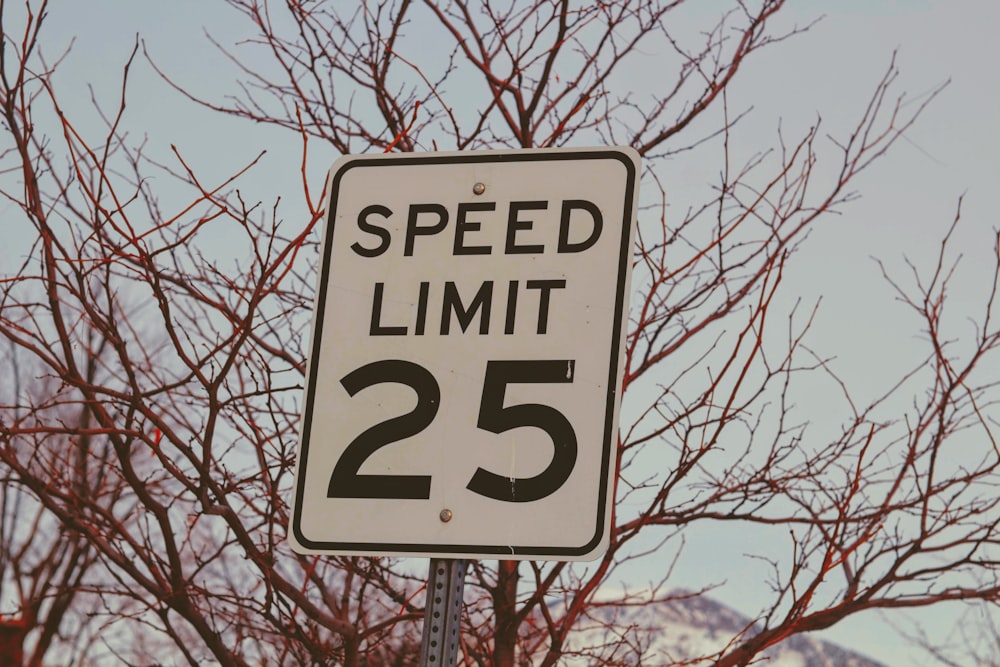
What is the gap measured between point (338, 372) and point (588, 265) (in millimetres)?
525

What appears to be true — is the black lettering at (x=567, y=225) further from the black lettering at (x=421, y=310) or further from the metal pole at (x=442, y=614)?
the metal pole at (x=442, y=614)

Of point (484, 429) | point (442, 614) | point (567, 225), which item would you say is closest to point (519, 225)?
point (567, 225)

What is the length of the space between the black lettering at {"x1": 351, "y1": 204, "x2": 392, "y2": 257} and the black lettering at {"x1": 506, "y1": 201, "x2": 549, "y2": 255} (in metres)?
0.25

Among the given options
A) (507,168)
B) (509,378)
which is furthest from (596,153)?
(509,378)

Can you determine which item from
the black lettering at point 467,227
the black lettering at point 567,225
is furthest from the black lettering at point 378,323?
the black lettering at point 567,225

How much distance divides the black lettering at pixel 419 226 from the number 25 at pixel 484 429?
0.84ft

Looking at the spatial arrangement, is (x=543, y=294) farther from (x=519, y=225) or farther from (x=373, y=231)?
(x=373, y=231)

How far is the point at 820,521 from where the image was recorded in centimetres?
486

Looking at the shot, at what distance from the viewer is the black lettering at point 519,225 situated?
2.33 meters

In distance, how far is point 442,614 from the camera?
85.4 inches

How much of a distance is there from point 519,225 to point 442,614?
0.76 meters

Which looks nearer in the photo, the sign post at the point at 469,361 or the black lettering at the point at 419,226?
the sign post at the point at 469,361

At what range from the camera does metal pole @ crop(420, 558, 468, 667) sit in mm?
2145

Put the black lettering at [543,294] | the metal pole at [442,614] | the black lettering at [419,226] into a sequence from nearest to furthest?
the metal pole at [442,614], the black lettering at [543,294], the black lettering at [419,226]
